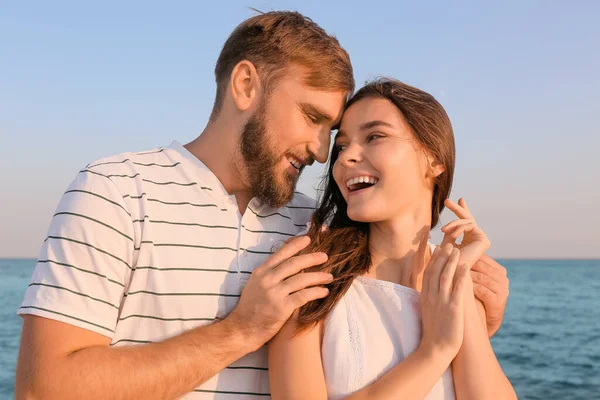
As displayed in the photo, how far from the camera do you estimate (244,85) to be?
11.1 ft

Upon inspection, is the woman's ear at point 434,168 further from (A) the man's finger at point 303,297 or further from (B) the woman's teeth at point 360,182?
(A) the man's finger at point 303,297

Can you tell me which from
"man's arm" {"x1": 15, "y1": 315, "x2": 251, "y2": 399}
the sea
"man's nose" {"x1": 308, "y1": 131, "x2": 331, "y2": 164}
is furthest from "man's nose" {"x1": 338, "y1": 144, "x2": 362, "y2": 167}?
the sea

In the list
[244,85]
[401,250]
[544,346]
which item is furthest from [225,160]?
[544,346]

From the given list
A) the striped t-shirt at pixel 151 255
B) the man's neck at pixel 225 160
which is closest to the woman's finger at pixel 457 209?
the striped t-shirt at pixel 151 255

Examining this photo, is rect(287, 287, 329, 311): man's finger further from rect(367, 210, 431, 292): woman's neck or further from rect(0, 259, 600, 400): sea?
rect(0, 259, 600, 400): sea

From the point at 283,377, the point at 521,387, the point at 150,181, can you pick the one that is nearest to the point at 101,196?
the point at 150,181

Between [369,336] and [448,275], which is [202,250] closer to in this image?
[369,336]

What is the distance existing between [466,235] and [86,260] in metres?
1.79

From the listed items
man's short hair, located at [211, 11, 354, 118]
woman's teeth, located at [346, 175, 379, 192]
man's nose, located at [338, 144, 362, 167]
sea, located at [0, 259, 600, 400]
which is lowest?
sea, located at [0, 259, 600, 400]

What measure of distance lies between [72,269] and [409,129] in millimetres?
1651

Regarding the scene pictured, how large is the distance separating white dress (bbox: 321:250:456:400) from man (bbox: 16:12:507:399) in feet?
0.66

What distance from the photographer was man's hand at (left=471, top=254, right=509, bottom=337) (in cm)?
326

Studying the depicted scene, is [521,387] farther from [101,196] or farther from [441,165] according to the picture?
[101,196]

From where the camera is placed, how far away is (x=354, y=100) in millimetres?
3318
